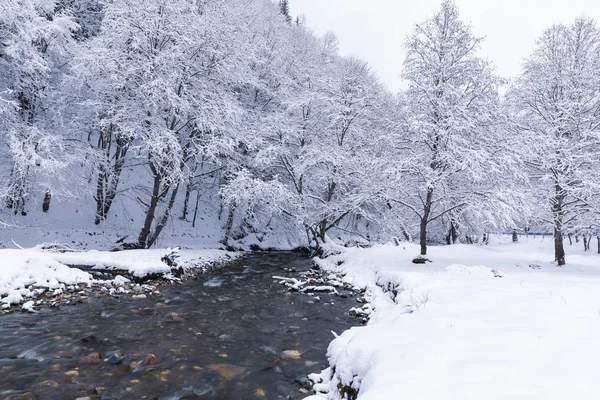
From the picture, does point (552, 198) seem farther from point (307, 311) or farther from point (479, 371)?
point (479, 371)

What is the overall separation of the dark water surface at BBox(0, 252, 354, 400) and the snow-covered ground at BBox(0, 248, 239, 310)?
119 cm

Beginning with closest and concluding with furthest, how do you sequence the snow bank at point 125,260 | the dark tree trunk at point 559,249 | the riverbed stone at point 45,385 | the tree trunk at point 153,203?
the riverbed stone at point 45,385 → the snow bank at point 125,260 → the dark tree trunk at point 559,249 → the tree trunk at point 153,203

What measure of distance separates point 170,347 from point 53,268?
561cm

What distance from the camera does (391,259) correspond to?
14.3 m

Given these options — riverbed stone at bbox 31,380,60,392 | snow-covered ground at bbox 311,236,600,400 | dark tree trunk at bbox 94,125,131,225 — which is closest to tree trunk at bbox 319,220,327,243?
dark tree trunk at bbox 94,125,131,225

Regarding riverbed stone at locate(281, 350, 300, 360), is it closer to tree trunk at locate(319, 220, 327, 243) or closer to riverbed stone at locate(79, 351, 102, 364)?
riverbed stone at locate(79, 351, 102, 364)

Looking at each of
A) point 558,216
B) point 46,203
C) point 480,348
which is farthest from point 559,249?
point 46,203

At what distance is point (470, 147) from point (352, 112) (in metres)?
7.75

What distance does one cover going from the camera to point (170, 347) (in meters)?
6.61

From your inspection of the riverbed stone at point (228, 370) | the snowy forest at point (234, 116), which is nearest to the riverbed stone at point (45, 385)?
the riverbed stone at point (228, 370)

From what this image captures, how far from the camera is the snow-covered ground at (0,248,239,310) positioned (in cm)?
854

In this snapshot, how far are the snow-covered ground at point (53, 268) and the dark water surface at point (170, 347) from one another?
1.19 metres

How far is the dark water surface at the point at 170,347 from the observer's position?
16.8 feet

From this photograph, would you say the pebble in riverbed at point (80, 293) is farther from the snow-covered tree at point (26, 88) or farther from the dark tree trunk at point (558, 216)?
the dark tree trunk at point (558, 216)
